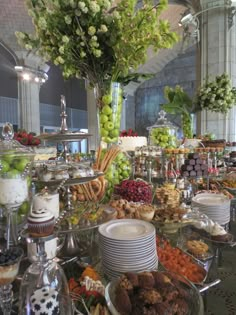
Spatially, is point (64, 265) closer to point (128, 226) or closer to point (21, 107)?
point (128, 226)

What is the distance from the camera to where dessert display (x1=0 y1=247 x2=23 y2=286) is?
22.3 inches

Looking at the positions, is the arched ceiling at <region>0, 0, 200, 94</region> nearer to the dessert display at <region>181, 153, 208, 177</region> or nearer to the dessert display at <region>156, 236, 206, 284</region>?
the dessert display at <region>181, 153, 208, 177</region>

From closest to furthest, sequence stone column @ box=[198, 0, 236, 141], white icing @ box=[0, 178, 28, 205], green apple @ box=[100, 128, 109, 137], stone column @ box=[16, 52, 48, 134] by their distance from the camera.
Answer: white icing @ box=[0, 178, 28, 205] → green apple @ box=[100, 128, 109, 137] → stone column @ box=[198, 0, 236, 141] → stone column @ box=[16, 52, 48, 134]

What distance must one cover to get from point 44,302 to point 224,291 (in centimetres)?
75

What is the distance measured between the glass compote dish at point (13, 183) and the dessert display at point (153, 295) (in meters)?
0.34

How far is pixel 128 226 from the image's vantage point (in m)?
0.90

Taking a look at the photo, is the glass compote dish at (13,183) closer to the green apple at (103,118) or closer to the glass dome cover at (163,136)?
the green apple at (103,118)

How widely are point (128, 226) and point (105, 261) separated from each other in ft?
0.47

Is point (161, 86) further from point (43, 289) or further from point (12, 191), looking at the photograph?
point (43, 289)

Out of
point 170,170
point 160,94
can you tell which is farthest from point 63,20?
point 160,94

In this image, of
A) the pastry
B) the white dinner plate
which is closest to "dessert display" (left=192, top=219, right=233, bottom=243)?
the pastry

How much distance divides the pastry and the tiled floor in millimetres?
77

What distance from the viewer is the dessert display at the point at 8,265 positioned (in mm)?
567

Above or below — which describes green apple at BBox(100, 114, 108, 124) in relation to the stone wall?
below
